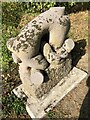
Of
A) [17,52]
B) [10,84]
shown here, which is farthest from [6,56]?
[17,52]

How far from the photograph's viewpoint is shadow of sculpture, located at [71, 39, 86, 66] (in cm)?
573

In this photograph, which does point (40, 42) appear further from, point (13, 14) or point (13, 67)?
point (13, 14)

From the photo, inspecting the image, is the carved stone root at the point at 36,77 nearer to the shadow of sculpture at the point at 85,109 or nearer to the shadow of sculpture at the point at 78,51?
the shadow of sculpture at the point at 85,109

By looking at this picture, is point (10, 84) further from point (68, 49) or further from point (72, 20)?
point (72, 20)

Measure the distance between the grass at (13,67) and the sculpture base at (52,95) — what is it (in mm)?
123

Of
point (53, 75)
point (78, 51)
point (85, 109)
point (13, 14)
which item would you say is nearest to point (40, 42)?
point (53, 75)

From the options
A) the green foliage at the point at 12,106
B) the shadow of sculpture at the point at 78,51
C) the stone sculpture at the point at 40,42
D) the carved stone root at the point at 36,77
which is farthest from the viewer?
the shadow of sculpture at the point at 78,51

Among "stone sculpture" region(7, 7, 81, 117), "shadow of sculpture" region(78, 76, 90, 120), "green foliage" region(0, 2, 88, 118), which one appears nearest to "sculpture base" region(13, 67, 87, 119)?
"stone sculpture" region(7, 7, 81, 117)

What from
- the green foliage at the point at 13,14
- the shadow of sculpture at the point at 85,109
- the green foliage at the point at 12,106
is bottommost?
the shadow of sculpture at the point at 85,109

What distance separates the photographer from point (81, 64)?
18.5 feet

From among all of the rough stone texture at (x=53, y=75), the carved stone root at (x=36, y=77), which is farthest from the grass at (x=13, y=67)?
the carved stone root at (x=36, y=77)

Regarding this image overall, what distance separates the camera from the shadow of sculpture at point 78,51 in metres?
5.73

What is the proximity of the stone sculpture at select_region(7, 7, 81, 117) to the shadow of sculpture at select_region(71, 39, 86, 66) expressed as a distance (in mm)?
588

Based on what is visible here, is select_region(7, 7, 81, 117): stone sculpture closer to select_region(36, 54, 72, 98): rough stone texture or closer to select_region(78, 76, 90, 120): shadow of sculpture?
select_region(36, 54, 72, 98): rough stone texture
